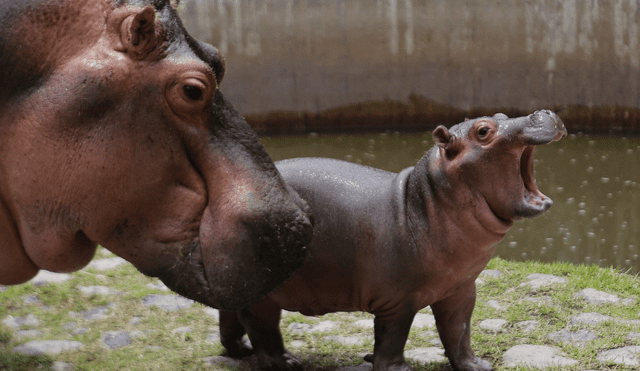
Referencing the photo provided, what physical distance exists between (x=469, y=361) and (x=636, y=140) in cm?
556

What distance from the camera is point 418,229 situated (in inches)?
98.7

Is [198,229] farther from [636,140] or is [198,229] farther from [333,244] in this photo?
[636,140]

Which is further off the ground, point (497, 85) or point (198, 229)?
point (198, 229)

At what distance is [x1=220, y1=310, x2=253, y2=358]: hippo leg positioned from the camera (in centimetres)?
294

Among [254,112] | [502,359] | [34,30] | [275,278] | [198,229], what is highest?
[34,30]

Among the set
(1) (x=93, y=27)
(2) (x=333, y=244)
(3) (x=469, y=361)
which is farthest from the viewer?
(3) (x=469, y=361)

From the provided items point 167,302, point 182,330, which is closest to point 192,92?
point 182,330

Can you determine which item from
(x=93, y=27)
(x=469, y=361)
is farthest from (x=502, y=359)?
(x=93, y=27)

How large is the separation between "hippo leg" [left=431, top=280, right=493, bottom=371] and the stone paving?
0.19m

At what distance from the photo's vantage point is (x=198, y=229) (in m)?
1.98

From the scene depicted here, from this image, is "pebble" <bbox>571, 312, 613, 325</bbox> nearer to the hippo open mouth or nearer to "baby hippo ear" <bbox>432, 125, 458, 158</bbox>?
the hippo open mouth

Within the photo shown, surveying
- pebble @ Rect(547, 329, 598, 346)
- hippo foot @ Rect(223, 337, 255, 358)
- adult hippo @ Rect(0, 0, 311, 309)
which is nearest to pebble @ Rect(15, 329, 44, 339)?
hippo foot @ Rect(223, 337, 255, 358)

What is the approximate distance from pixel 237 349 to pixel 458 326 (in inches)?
37.1

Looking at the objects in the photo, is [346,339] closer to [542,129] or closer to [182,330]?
[182,330]
